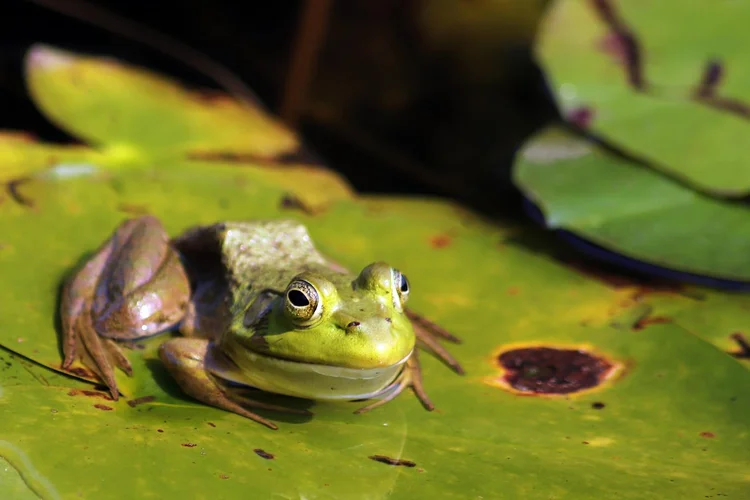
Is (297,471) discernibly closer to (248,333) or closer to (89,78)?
(248,333)

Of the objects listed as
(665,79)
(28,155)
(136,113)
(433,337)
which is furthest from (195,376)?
(665,79)

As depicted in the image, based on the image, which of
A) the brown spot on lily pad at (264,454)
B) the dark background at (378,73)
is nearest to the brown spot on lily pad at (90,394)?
the brown spot on lily pad at (264,454)

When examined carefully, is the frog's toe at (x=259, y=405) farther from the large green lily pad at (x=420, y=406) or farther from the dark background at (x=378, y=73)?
the dark background at (x=378, y=73)

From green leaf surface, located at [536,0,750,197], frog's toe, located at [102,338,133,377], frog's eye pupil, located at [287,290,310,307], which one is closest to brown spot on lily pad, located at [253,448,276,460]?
frog's eye pupil, located at [287,290,310,307]

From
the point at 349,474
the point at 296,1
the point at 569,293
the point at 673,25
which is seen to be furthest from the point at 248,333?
the point at 296,1

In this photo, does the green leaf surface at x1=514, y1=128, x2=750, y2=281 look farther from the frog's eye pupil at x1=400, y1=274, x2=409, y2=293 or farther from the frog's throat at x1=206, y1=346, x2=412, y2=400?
the frog's throat at x1=206, y1=346, x2=412, y2=400

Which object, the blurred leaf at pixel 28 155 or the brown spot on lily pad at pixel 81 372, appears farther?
the blurred leaf at pixel 28 155
